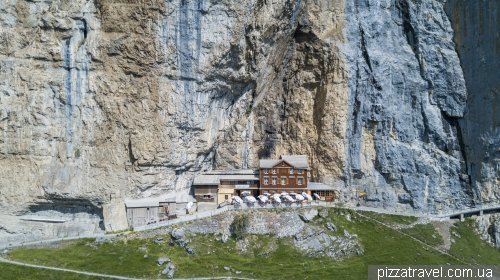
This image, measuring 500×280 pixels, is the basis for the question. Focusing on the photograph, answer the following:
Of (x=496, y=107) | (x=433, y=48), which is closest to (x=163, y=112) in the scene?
(x=433, y=48)

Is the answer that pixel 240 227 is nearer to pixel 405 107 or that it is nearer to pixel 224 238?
pixel 224 238

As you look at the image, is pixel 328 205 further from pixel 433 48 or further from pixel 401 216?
pixel 433 48

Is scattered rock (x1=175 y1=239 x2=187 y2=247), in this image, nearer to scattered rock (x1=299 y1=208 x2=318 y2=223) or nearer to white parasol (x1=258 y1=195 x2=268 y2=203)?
white parasol (x1=258 y1=195 x2=268 y2=203)

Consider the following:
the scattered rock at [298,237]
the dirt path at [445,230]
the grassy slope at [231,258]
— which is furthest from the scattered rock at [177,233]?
the dirt path at [445,230]

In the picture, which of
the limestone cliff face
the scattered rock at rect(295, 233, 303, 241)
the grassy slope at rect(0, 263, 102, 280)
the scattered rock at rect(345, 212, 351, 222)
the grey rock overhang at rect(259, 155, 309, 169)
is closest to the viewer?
the grassy slope at rect(0, 263, 102, 280)

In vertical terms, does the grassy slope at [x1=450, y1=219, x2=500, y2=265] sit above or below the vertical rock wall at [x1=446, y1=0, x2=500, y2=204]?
below

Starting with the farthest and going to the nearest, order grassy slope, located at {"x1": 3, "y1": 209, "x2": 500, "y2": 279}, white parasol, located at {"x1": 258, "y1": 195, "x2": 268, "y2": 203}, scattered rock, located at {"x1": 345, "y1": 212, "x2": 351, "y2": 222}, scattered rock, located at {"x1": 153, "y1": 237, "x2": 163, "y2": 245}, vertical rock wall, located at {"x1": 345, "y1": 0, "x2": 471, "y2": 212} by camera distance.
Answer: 1. vertical rock wall, located at {"x1": 345, "y1": 0, "x2": 471, "y2": 212}
2. scattered rock, located at {"x1": 345, "y1": 212, "x2": 351, "y2": 222}
3. white parasol, located at {"x1": 258, "y1": 195, "x2": 268, "y2": 203}
4. scattered rock, located at {"x1": 153, "y1": 237, "x2": 163, "y2": 245}
5. grassy slope, located at {"x1": 3, "y1": 209, "x2": 500, "y2": 279}

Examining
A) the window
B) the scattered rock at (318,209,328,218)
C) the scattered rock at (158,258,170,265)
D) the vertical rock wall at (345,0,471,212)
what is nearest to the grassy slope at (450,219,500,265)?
the vertical rock wall at (345,0,471,212)
